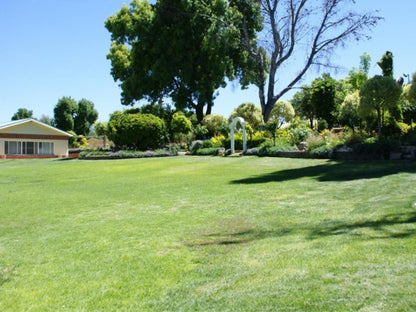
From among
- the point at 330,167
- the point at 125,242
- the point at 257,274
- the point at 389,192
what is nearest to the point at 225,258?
the point at 257,274

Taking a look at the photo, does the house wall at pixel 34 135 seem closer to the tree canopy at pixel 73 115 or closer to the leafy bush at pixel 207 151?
the leafy bush at pixel 207 151

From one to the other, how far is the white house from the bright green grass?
3365cm


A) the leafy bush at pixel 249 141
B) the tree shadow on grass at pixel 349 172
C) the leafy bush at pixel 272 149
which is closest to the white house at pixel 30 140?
the leafy bush at pixel 249 141

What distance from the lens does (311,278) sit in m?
3.29

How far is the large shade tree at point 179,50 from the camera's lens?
33656 millimetres

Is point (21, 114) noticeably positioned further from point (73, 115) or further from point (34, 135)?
point (34, 135)

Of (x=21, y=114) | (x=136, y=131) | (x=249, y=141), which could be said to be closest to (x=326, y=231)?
(x=249, y=141)

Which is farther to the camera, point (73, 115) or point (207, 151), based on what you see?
point (73, 115)

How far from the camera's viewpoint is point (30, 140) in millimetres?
39688

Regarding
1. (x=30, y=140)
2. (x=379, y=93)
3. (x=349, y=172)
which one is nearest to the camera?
(x=349, y=172)

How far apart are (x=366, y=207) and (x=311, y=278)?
3.10 metres

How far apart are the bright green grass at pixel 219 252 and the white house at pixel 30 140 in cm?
3365

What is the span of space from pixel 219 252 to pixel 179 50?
32.2m

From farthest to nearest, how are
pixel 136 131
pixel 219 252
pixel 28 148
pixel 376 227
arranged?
pixel 28 148
pixel 136 131
pixel 376 227
pixel 219 252
